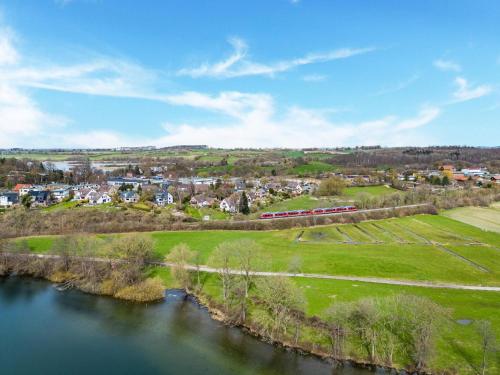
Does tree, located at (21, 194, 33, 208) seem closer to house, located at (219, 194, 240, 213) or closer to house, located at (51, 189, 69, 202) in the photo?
house, located at (51, 189, 69, 202)

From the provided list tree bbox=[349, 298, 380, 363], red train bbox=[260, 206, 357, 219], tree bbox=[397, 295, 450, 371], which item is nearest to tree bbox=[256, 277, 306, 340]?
tree bbox=[349, 298, 380, 363]

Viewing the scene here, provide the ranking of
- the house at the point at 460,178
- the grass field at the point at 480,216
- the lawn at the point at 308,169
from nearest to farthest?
1. the grass field at the point at 480,216
2. the house at the point at 460,178
3. the lawn at the point at 308,169

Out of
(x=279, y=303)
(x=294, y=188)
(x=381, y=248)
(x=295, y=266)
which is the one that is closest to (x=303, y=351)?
(x=279, y=303)

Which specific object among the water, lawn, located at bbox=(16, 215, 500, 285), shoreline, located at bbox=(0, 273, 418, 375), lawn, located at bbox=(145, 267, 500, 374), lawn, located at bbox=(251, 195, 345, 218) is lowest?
the water

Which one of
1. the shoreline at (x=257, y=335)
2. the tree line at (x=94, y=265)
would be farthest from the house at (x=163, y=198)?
the shoreline at (x=257, y=335)

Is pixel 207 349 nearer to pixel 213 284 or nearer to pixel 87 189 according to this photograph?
pixel 213 284

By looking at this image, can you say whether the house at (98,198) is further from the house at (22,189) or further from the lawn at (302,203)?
the lawn at (302,203)

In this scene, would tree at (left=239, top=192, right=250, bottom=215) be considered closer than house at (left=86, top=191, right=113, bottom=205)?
Yes

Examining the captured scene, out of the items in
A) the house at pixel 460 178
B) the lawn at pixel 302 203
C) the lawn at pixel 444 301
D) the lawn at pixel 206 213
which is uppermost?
the house at pixel 460 178
